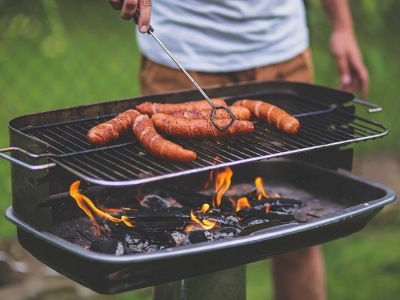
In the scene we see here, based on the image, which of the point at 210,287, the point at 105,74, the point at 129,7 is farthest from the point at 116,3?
the point at 105,74

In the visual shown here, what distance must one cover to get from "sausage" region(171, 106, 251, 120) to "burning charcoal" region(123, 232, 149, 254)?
1.60 ft

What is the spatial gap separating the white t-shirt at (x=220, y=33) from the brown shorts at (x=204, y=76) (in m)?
0.04

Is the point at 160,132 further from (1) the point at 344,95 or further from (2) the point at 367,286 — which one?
(2) the point at 367,286

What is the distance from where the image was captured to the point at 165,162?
262cm

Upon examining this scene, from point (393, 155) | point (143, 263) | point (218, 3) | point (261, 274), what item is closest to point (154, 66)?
point (218, 3)

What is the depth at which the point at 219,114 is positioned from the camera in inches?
113

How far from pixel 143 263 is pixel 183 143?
2.03ft

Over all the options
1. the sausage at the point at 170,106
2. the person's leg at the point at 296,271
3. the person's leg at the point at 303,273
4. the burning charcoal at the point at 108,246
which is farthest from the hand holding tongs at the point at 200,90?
the person's leg at the point at 303,273

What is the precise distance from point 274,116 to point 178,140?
0.39 meters

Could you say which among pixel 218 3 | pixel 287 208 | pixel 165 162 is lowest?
pixel 287 208

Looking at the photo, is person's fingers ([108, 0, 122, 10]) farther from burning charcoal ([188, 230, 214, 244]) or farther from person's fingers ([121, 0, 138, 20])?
burning charcoal ([188, 230, 214, 244])

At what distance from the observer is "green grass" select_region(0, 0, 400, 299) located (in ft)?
17.3

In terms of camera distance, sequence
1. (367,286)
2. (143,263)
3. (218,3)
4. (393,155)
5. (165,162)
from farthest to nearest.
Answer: (393,155) < (367,286) < (218,3) < (165,162) < (143,263)

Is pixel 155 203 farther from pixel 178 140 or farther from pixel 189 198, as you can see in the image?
pixel 178 140
